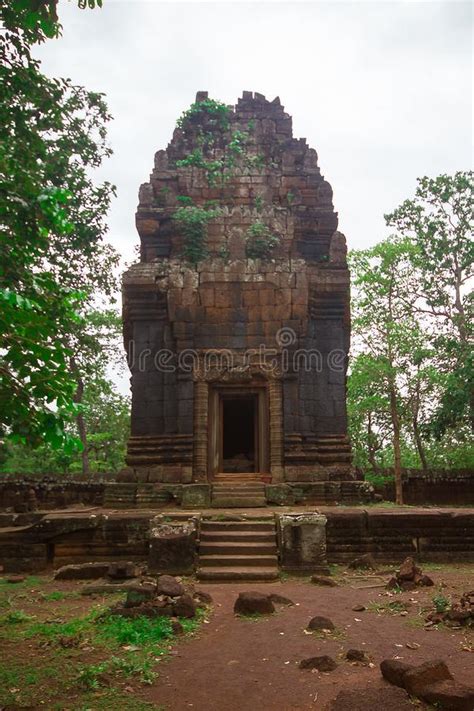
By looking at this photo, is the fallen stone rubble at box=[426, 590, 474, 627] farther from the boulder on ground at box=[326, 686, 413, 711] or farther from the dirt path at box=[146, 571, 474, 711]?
the boulder on ground at box=[326, 686, 413, 711]

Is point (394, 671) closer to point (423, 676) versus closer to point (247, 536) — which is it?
point (423, 676)

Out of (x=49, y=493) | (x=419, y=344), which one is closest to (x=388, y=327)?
(x=419, y=344)

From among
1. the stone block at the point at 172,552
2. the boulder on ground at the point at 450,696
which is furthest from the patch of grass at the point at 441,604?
the stone block at the point at 172,552

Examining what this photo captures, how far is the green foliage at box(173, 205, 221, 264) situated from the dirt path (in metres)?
Answer: 7.59

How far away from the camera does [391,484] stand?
17.5 metres

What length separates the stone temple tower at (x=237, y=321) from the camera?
11.5 metres

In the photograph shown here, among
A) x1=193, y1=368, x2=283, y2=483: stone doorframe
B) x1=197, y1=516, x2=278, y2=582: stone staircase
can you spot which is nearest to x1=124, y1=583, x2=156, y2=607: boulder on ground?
x1=197, y1=516, x2=278, y2=582: stone staircase

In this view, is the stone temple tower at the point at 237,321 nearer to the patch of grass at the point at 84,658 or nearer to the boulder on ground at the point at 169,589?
the boulder on ground at the point at 169,589

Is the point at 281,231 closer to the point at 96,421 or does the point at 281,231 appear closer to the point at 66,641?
the point at 66,641

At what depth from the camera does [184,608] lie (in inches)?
211

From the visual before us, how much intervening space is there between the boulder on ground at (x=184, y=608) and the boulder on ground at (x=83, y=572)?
216cm

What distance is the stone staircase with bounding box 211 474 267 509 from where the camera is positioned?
9.89 meters

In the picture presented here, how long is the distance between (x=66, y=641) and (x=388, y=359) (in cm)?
1529

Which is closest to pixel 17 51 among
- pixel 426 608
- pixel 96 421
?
pixel 426 608
